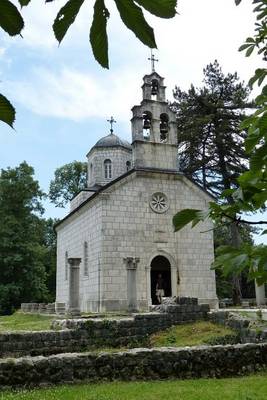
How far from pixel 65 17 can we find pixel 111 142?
27.5 meters

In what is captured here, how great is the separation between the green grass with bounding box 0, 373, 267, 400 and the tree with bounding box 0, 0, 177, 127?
6616mm

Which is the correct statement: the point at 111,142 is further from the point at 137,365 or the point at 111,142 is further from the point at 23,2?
the point at 23,2

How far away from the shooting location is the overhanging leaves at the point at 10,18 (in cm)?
100

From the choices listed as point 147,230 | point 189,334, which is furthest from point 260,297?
point 189,334

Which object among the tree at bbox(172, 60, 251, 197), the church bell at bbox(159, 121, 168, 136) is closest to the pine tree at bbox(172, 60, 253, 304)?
the tree at bbox(172, 60, 251, 197)

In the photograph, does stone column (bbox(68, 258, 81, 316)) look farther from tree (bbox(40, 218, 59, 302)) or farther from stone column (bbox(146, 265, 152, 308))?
tree (bbox(40, 218, 59, 302))

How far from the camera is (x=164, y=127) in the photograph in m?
21.3

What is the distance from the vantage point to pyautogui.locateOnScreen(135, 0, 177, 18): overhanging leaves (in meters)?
1.02

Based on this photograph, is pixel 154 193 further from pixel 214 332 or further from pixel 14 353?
pixel 14 353

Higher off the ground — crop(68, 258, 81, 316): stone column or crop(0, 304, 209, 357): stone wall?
crop(68, 258, 81, 316): stone column

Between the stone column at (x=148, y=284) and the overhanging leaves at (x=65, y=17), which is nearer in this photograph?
the overhanging leaves at (x=65, y=17)

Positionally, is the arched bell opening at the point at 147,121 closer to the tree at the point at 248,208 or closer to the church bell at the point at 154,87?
the church bell at the point at 154,87

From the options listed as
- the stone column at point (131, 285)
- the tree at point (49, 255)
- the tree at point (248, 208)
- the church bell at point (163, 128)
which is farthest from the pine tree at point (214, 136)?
the tree at point (248, 208)

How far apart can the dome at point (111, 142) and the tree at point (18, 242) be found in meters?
9.20
